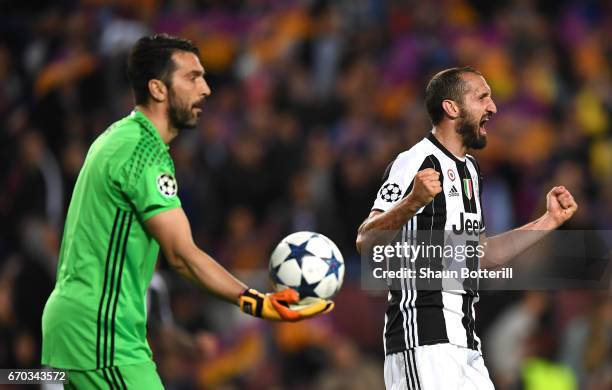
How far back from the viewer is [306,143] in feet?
38.1

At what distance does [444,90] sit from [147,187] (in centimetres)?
187

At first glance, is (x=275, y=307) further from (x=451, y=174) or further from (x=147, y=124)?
(x=451, y=174)

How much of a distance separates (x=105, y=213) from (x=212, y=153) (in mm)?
6977

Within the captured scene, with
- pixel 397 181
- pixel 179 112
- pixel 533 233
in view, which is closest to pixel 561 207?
pixel 533 233

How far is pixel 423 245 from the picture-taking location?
5.74 meters

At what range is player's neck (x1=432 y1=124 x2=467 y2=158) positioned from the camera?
600 cm

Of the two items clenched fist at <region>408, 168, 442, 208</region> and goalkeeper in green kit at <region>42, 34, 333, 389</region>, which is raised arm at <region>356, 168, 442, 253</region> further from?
goalkeeper in green kit at <region>42, 34, 333, 389</region>

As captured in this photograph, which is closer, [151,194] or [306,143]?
[151,194]

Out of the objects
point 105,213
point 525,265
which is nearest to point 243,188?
point 525,265

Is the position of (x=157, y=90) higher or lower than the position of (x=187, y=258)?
higher

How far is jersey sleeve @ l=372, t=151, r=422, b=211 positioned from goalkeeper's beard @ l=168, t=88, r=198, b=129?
1.08 m

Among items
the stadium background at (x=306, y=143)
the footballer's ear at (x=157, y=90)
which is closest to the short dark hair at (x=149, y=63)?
the footballer's ear at (x=157, y=90)

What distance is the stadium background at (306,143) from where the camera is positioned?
9812mm

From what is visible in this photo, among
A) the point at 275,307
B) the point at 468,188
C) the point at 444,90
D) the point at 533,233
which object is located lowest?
the point at 275,307
